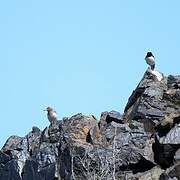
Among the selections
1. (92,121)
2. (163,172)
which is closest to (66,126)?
(92,121)

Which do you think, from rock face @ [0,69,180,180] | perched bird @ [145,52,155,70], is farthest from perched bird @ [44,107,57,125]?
perched bird @ [145,52,155,70]

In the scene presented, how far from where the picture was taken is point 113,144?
35.5 meters

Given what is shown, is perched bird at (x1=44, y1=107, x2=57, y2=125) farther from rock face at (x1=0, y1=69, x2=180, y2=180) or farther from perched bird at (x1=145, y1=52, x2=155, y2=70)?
perched bird at (x1=145, y1=52, x2=155, y2=70)

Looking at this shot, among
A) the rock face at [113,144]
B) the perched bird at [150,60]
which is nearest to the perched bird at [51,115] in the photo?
the rock face at [113,144]

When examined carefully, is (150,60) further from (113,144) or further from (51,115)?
(113,144)

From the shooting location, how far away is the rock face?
119 feet

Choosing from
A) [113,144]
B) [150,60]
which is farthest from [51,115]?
[113,144]

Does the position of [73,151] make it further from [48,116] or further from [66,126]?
[48,116]

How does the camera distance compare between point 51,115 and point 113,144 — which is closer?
point 113,144

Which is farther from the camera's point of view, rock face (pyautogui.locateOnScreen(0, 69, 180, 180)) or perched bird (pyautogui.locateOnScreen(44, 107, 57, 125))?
perched bird (pyautogui.locateOnScreen(44, 107, 57, 125))

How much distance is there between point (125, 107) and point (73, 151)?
22.1 feet

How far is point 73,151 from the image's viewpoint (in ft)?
127

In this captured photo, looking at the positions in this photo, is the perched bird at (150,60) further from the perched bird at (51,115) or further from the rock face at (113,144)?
the perched bird at (51,115)

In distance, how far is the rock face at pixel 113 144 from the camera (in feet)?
119
